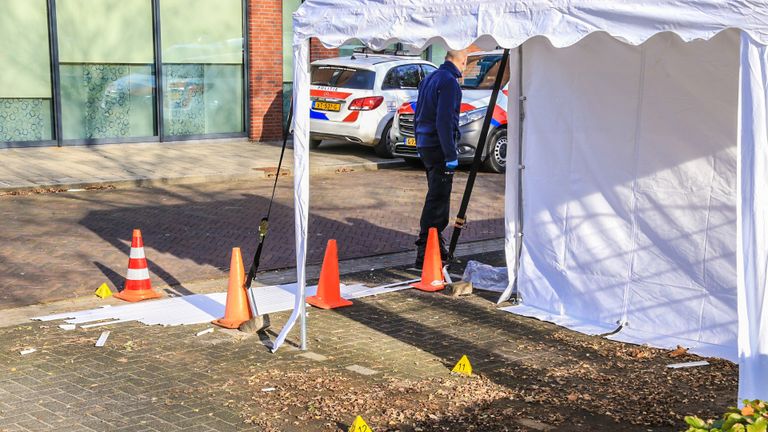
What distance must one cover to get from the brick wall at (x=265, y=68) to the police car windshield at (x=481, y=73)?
4.56 m

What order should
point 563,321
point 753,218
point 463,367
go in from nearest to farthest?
point 753,218
point 463,367
point 563,321

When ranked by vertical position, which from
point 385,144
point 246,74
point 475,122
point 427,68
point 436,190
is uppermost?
point 427,68

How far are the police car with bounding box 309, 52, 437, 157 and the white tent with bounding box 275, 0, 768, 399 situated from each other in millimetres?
9441

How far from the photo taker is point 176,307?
27.2 feet

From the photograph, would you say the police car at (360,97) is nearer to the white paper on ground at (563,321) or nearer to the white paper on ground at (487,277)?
the white paper on ground at (487,277)

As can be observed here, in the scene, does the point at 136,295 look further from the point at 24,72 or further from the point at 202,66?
the point at 202,66

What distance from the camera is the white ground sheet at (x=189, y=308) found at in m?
7.85

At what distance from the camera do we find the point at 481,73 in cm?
1727

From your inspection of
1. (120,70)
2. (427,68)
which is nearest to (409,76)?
(427,68)

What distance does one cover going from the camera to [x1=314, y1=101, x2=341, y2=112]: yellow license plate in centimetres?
1773

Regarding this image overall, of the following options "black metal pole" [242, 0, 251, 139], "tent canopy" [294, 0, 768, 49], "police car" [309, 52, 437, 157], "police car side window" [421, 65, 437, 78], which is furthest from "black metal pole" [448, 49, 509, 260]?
"black metal pole" [242, 0, 251, 139]

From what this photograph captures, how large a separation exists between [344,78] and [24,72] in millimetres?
5656

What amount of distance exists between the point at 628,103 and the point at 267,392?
353 cm

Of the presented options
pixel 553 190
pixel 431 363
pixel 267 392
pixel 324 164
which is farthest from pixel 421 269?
pixel 324 164
